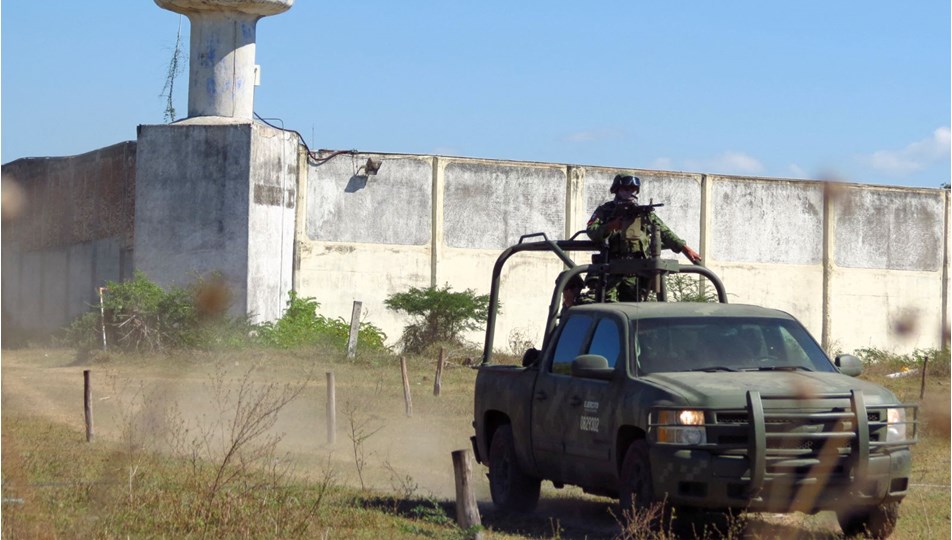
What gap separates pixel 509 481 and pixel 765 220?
28.8 meters

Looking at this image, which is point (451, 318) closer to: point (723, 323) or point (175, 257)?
point (175, 257)

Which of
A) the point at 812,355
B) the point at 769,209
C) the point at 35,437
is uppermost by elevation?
the point at 769,209

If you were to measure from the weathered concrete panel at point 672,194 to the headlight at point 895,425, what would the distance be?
2815 cm

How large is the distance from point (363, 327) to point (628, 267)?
23.1 m

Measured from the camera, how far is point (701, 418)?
9609mm

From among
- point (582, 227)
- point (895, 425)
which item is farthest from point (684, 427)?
point (582, 227)

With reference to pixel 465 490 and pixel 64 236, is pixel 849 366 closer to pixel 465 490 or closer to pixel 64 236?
pixel 465 490

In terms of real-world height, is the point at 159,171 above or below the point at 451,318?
above

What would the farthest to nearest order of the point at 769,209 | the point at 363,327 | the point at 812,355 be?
the point at 769,209 < the point at 363,327 < the point at 812,355

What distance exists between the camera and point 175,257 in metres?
33.1

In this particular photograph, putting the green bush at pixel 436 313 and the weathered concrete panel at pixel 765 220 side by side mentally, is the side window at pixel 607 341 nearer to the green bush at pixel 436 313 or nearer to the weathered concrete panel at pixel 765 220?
the green bush at pixel 436 313

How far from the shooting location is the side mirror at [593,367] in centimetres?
1047

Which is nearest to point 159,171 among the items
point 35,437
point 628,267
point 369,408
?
point 369,408

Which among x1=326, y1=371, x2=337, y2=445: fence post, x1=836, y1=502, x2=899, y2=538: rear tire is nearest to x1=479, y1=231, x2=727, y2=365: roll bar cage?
x1=836, y1=502, x2=899, y2=538: rear tire
